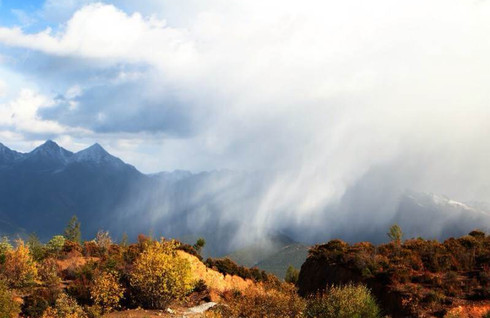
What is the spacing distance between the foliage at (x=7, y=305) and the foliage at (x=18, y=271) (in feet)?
12.0

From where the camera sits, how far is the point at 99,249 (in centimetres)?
4375

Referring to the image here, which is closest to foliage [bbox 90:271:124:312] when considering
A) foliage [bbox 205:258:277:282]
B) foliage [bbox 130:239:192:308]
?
foliage [bbox 130:239:192:308]

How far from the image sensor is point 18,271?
32438 millimetres

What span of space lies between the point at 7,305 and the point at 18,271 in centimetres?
630

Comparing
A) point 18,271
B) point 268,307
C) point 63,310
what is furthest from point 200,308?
point 18,271

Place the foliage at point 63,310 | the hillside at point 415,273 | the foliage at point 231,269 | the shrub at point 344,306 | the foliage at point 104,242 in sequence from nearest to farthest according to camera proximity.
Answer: the shrub at point 344,306, the hillside at point 415,273, the foliage at point 63,310, the foliage at point 104,242, the foliage at point 231,269

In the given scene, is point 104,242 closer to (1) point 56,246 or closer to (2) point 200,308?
(1) point 56,246

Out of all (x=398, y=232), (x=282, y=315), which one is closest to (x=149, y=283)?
(x=282, y=315)

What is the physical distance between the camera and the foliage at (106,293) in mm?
30234

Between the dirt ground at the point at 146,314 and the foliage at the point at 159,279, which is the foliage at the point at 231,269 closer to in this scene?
the foliage at the point at 159,279

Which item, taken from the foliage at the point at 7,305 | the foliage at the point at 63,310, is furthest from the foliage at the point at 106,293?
the foliage at the point at 7,305

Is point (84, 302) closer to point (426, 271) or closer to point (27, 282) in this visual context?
point (27, 282)

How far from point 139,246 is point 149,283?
10.7 metres

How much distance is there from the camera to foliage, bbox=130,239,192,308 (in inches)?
1213
